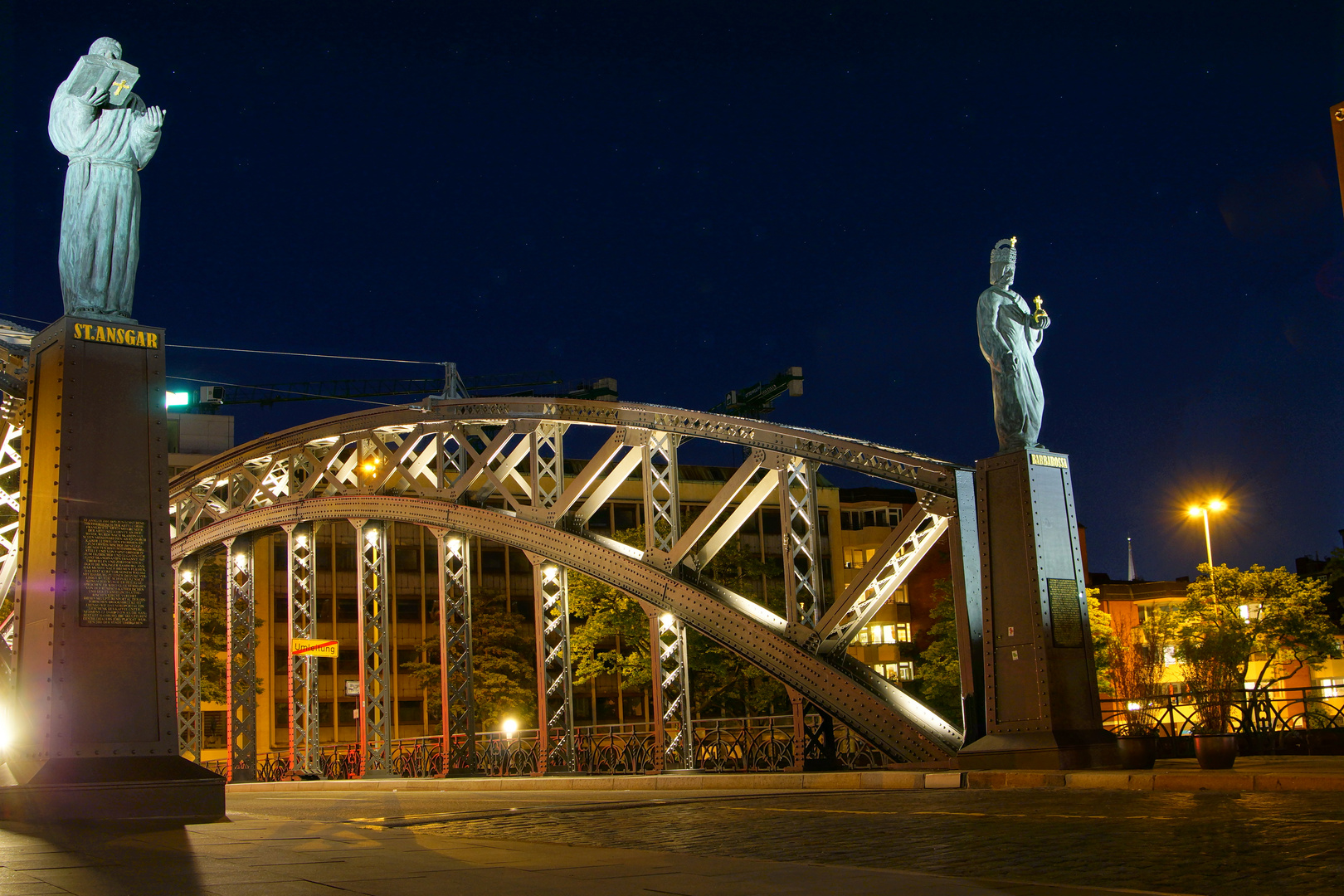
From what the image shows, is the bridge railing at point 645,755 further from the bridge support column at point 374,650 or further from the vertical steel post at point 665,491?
the vertical steel post at point 665,491

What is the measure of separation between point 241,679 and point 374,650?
528 centimetres

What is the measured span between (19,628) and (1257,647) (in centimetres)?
4244

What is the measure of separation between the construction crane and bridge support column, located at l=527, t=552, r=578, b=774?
80.3m

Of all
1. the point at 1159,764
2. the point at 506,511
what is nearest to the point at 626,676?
the point at 506,511

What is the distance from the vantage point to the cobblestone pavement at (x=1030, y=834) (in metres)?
7.13

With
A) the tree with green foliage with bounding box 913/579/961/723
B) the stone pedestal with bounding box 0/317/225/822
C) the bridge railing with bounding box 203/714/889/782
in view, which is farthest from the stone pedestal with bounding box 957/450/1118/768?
the tree with green foliage with bounding box 913/579/961/723

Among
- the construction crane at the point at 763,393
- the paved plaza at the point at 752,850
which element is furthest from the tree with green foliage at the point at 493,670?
the construction crane at the point at 763,393

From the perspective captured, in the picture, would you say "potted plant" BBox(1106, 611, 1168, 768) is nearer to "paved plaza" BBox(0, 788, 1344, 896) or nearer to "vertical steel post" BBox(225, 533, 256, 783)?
"vertical steel post" BBox(225, 533, 256, 783)

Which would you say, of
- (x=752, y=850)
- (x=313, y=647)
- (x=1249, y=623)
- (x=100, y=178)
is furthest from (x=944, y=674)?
(x=752, y=850)

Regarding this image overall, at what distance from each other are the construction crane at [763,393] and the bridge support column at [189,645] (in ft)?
239

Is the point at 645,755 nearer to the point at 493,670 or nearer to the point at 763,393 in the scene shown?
the point at 493,670

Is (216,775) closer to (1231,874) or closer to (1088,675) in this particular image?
(1231,874)

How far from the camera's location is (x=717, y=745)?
25438mm

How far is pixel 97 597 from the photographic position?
13.3m
